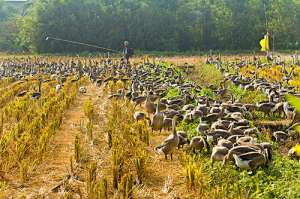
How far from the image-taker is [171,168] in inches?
360

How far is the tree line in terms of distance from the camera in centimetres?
5925

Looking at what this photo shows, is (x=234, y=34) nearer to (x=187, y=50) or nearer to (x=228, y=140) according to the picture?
(x=187, y=50)

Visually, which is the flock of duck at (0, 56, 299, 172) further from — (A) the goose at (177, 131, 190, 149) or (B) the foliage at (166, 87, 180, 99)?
(B) the foliage at (166, 87, 180, 99)

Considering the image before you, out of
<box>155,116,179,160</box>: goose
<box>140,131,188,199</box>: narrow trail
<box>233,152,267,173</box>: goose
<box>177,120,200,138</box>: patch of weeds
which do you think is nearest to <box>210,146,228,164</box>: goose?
<box>233,152,267,173</box>: goose

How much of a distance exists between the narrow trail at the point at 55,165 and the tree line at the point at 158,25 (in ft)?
150

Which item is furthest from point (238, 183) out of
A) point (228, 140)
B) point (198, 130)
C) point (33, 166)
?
point (33, 166)

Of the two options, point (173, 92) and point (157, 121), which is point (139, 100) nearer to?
point (173, 92)

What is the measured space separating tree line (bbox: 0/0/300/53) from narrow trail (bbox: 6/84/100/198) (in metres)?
45.7

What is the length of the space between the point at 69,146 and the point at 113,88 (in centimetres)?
1025

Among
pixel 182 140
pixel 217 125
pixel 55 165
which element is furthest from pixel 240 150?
pixel 55 165

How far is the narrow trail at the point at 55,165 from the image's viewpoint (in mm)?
7963

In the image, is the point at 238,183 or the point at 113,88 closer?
the point at 238,183

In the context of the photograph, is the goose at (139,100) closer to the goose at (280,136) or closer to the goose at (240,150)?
the goose at (280,136)

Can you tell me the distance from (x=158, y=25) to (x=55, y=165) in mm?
54531
